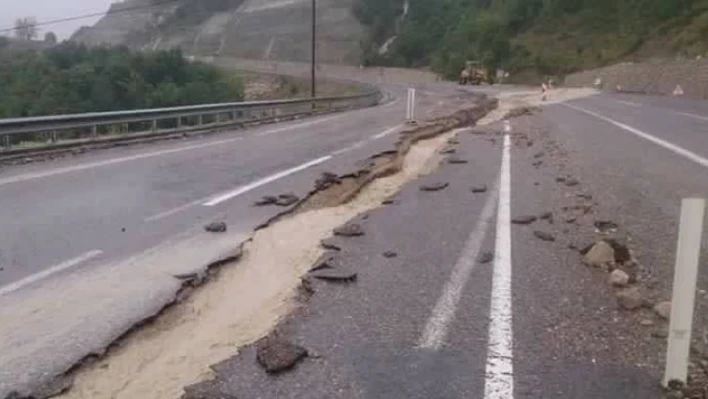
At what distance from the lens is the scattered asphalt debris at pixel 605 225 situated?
23.7 feet

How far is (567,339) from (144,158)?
35.6ft

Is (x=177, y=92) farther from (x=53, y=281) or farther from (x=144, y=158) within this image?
(x=53, y=281)

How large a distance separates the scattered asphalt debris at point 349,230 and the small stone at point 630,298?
270 centimetres

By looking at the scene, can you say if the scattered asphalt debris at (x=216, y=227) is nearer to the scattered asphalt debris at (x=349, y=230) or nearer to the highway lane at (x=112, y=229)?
the highway lane at (x=112, y=229)

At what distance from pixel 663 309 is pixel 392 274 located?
1955 millimetres

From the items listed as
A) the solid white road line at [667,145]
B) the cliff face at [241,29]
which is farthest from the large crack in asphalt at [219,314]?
the cliff face at [241,29]

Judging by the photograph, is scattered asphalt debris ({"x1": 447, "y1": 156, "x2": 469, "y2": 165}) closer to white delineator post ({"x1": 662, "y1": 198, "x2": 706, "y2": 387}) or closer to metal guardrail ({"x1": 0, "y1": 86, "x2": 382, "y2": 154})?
metal guardrail ({"x1": 0, "y1": 86, "x2": 382, "y2": 154})

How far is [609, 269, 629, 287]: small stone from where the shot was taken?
5.44 m

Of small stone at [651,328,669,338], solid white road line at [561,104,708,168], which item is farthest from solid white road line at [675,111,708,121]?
small stone at [651,328,669,338]

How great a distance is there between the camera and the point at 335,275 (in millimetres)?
5789

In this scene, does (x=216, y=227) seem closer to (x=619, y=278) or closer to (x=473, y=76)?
(x=619, y=278)

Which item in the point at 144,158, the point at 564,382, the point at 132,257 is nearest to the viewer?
the point at 564,382

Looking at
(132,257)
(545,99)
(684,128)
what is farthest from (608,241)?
(545,99)

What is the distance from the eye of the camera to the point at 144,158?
45.6 feet
